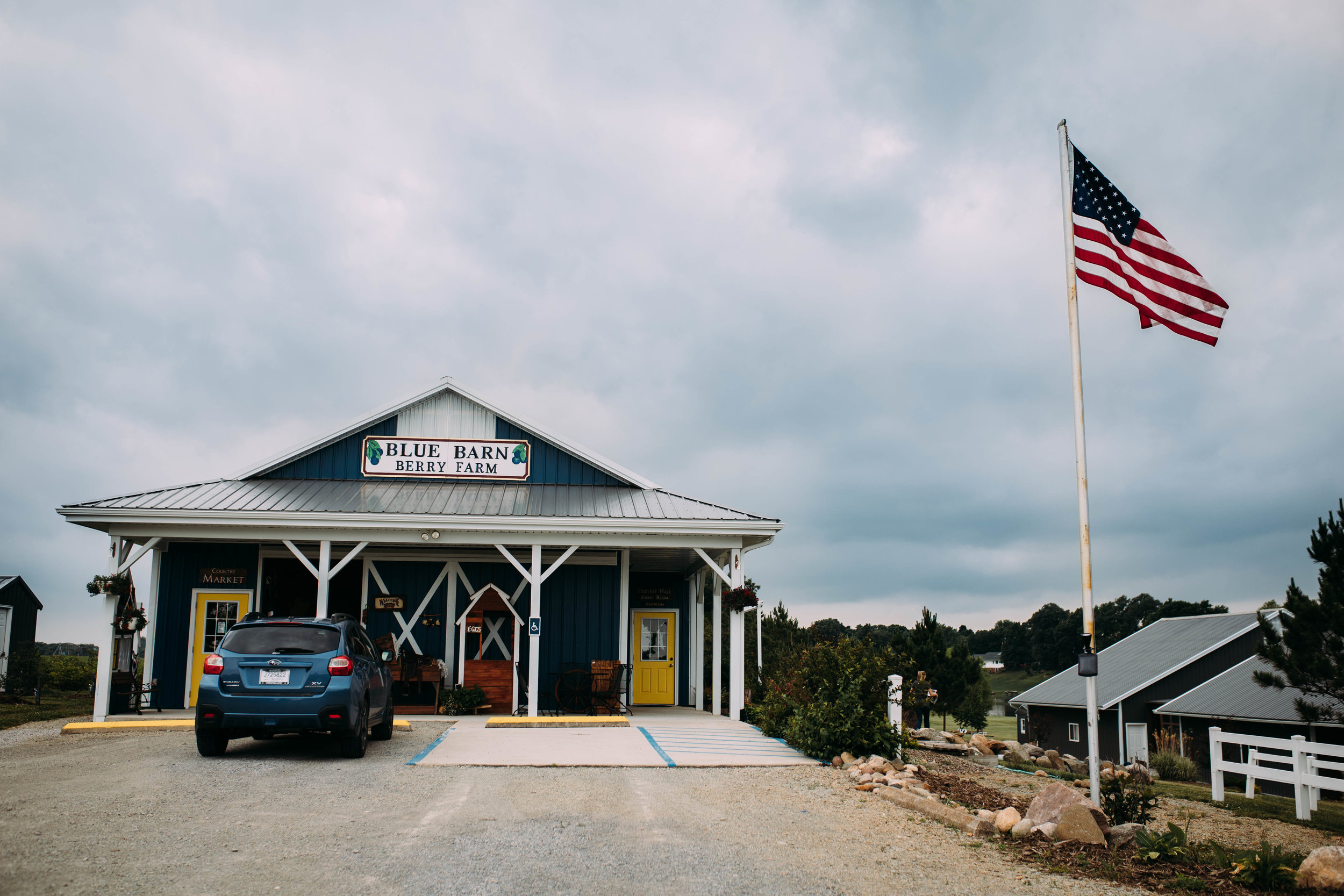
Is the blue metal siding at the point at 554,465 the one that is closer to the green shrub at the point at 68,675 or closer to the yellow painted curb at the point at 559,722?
the yellow painted curb at the point at 559,722

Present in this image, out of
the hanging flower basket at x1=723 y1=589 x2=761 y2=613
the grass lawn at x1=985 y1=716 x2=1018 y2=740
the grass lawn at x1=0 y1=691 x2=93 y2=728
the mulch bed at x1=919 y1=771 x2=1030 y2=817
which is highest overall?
the hanging flower basket at x1=723 y1=589 x2=761 y2=613

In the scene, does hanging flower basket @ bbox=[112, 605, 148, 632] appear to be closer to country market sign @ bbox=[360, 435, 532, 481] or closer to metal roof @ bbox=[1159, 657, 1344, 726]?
country market sign @ bbox=[360, 435, 532, 481]

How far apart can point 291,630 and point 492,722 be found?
16.4 feet

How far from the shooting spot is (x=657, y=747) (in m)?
12.1

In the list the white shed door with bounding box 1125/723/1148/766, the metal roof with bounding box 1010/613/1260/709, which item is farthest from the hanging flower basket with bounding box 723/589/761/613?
the white shed door with bounding box 1125/723/1148/766

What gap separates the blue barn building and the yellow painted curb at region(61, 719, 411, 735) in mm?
1714

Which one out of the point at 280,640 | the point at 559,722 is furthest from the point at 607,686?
the point at 280,640

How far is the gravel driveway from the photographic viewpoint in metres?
5.54

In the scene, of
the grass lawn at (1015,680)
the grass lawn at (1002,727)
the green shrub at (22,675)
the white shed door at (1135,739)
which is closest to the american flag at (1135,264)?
the green shrub at (22,675)

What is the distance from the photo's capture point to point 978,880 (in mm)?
6082

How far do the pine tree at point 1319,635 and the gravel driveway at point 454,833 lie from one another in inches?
389

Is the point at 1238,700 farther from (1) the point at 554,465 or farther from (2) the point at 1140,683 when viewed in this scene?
(1) the point at 554,465

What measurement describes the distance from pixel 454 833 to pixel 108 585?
11415mm

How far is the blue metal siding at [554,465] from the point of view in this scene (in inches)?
745
